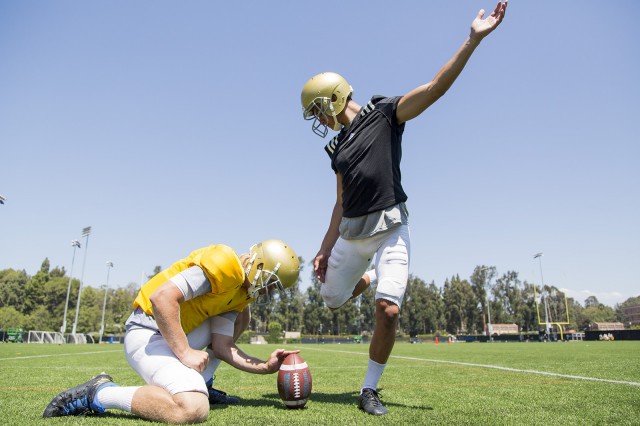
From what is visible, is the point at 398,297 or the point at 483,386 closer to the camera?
the point at 398,297

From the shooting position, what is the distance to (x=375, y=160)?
441 centimetres

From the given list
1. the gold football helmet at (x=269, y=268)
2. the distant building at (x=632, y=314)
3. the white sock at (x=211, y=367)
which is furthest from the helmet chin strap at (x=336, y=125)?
the distant building at (x=632, y=314)

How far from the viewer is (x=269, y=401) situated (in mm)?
4570

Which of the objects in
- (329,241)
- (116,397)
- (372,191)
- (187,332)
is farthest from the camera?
(329,241)

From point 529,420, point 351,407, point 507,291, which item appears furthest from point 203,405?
point 507,291

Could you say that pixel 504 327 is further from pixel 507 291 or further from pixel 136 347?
pixel 136 347

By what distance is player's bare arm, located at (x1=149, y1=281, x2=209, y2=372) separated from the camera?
3338 millimetres

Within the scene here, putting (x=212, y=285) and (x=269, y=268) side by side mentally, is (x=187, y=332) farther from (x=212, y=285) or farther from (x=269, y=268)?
(x=269, y=268)

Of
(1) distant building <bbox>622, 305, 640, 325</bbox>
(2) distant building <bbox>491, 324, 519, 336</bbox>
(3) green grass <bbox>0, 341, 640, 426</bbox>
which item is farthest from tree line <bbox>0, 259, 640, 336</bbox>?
(3) green grass <bbox>0, 341, 640, 426</bbox>

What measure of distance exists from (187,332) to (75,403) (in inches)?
39.9

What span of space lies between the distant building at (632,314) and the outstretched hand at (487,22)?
649 feet

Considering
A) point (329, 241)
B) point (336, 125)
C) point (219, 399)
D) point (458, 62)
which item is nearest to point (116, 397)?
point (219, 399)

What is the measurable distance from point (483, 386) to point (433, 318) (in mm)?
104037

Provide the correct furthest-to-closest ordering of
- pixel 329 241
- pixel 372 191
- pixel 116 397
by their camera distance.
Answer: pixel 329 241
pixel 372 191
pixel 116 397
